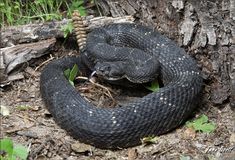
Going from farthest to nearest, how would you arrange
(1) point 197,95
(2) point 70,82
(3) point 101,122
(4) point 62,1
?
1. (4) point 62,1
2. (2) point 70,82
3. (1) point 197,95
4. (3) point 101,122

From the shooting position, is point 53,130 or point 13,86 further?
point 13,86

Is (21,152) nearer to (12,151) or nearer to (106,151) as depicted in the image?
(12,151)

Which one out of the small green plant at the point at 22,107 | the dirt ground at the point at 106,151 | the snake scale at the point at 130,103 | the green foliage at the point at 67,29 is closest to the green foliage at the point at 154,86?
the snake scale at the point at 130,103

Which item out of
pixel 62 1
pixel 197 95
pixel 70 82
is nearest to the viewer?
pixel 197 95

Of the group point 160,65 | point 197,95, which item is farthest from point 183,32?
point 197,95

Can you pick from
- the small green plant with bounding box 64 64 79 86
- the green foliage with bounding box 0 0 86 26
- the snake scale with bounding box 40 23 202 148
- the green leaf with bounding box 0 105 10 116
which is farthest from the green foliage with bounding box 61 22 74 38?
the green leaf with bounding box 0 105 10 116

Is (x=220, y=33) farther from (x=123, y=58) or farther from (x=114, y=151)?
(x=114, y=151)

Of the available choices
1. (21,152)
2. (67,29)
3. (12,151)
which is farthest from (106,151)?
(67,29)

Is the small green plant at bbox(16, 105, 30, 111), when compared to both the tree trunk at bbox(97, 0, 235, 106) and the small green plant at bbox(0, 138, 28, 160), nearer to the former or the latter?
the small green plant at bbox(0, 138, 28, 160)
